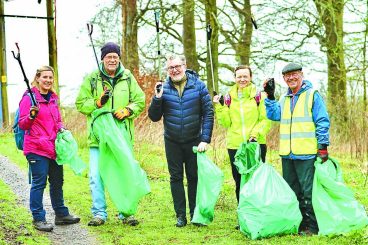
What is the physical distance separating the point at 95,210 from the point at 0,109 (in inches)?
587

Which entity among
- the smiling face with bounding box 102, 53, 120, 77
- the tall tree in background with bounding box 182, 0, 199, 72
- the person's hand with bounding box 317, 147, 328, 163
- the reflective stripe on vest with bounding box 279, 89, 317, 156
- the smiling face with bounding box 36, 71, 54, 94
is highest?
the tall tree in background with bounding box 182, 0, 199, 72

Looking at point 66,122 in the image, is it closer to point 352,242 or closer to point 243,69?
point 243,69

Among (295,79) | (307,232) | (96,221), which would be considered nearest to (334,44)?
(295,79)

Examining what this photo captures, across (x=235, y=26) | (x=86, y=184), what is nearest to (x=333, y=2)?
(x=235, y=26)

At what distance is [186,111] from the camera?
6160 mm

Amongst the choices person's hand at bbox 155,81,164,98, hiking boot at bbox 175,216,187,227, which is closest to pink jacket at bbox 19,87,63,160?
person's hand at bbox 155,81,164,98

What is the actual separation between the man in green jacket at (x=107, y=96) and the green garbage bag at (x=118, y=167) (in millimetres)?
101

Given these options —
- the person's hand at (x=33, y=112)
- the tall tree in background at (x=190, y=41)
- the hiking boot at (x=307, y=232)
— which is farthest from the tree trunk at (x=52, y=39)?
the hiking boot at (x=307, y=232)

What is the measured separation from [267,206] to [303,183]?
19.0 inches

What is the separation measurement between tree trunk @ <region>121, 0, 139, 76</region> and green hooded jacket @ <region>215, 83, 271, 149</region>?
11399 millimetres

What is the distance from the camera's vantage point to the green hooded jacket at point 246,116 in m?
6.22

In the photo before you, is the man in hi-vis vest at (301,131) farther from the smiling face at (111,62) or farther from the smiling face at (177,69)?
the smiling face at (111,62)

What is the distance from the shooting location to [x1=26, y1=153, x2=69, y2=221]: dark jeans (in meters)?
6.14

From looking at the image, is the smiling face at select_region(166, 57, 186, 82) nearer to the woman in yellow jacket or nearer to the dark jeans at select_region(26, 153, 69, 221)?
the woman in yellow jacket
